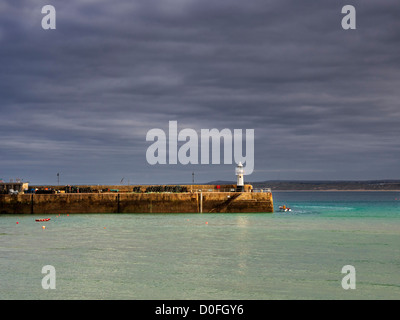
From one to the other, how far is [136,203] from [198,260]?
3478cm

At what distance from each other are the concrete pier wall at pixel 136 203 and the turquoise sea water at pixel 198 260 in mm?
11511

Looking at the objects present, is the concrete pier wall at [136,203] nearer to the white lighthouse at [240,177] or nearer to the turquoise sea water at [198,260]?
the white lighthouse at [240,177]

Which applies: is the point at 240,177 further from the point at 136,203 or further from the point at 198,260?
the point at 198,260

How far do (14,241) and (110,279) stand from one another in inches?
654

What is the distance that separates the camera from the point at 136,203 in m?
63.4

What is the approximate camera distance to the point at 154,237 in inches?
1585

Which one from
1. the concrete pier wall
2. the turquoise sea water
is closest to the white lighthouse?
the concrete pier wall

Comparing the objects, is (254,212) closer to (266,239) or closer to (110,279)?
(266,239)

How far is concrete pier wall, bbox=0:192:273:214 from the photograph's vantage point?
62.4 metres

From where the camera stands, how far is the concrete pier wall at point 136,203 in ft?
205

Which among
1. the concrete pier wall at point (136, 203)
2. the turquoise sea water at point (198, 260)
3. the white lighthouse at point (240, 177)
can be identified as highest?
the white lighthouse at point (240, 177)

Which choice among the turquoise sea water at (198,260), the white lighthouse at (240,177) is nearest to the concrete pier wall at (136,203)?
the white lighthouse at (240,177)

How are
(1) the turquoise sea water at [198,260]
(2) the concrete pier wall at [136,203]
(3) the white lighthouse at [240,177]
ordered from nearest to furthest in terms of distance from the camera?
(1) the turquoise sea water at [198,260], (2) the concrete pier wall at [136,203], (3) the white lighthouse at [240,177]
